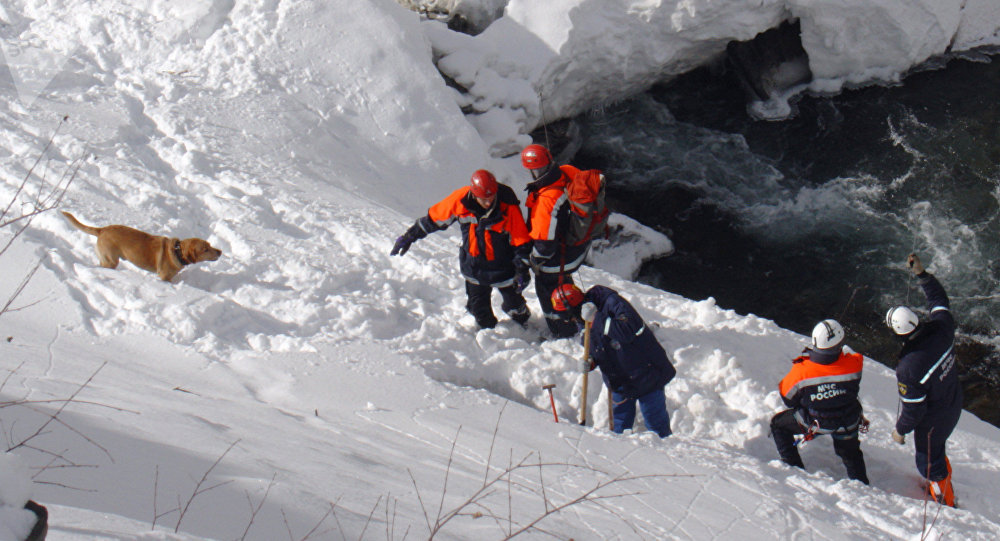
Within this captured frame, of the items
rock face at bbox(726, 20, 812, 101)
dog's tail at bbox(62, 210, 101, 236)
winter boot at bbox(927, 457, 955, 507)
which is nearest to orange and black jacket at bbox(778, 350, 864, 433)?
winter boot at bbox(927, 457, 955, 507)

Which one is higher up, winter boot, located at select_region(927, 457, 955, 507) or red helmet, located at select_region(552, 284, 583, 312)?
red helmet, located at select_region(552, 284, 583, 312)

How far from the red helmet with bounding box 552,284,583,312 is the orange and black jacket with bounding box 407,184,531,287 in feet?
1.90

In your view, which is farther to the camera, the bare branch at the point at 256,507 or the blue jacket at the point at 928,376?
the blue jacket at the point at 928,376

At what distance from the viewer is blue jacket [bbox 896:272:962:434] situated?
493cm

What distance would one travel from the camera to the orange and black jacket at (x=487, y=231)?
19.0 ft

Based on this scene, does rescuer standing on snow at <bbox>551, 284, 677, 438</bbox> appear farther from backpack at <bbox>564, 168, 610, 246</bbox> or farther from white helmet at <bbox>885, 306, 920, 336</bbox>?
white helmet at <bbox>885, 306, 920, 336</bbox>

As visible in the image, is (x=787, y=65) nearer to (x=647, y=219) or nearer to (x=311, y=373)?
(x=647, y=219)

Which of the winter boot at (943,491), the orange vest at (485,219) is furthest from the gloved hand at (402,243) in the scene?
the winter boot at (943,491)

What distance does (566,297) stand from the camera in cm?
538

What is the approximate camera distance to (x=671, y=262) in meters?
10.4

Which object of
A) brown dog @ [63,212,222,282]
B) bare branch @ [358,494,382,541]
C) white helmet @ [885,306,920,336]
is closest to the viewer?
bare branch @ [358,494,382,541]

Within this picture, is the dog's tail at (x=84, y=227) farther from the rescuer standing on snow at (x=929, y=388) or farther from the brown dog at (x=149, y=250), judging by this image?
the rescuer standing on snow at (x=929, y=388)

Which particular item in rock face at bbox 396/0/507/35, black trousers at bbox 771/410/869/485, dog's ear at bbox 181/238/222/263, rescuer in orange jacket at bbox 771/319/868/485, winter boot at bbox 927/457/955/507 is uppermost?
rock face at bbox 396/0/507/35

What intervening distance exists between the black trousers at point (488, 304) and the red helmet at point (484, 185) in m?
0.89
